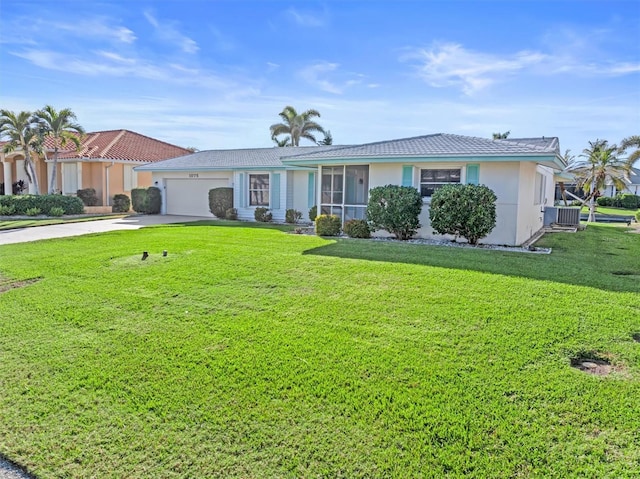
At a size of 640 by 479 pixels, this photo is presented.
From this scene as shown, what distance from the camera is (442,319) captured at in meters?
5.81

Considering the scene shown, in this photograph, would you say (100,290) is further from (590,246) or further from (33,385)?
(590,246)

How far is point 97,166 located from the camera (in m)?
27.8

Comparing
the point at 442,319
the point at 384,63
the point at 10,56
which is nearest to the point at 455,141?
the point at 384,63

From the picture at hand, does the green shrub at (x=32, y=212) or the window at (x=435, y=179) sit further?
the green shrub at (x=32, y=212)

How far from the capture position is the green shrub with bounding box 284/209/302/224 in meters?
21.0

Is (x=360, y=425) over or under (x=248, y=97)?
under

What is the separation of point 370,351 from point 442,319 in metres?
1.39

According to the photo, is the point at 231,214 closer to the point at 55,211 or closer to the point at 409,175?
the point at 55,211

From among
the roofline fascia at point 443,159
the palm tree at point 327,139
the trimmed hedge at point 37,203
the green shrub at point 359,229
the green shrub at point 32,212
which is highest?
the palm tree at point 327,139

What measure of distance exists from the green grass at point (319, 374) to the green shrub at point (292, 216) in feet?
41.3

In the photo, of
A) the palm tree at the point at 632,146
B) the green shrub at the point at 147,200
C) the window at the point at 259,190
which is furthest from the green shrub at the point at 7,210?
the palm tree at the point at 632,146

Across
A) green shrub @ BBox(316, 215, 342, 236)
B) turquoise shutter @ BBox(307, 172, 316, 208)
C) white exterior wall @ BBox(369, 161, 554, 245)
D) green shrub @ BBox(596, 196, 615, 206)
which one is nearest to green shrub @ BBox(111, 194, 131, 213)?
turquoise shutter @ BBox(307, 172, 316, 208)

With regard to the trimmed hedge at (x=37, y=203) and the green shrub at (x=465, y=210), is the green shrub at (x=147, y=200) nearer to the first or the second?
the trimmed hedge at (x=37, y=203)

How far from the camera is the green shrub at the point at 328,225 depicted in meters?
14.7
